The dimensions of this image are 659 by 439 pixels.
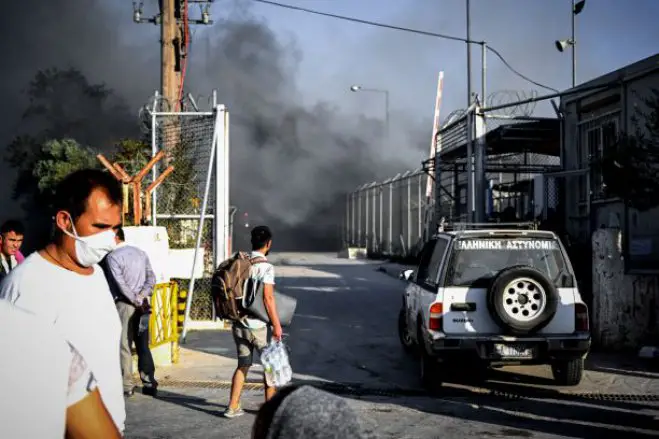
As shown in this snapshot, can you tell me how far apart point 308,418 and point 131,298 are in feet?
19.9

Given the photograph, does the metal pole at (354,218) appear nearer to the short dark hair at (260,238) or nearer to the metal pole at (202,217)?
the metal pole at (202,217)

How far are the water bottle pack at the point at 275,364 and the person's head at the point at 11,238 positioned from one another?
2.85 metres

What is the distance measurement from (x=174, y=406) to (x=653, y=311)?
21.9 ft

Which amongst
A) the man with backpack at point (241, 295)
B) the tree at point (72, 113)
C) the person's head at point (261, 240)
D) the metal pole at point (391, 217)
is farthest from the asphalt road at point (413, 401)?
the metal pole at point (391, 217)

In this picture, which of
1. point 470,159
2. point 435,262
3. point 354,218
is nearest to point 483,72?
point 470,159

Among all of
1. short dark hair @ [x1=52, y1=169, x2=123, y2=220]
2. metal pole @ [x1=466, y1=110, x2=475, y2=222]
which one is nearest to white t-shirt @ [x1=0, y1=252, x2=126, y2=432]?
short dark hair @ [x1=52, y1=169, x2=123, y2=220]

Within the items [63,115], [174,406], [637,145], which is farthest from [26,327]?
[63,115]

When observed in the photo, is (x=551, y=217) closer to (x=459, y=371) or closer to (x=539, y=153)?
(x=539, y=153)

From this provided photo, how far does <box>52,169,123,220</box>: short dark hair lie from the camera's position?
2.93 m

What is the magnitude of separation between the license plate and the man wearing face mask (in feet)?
17.9

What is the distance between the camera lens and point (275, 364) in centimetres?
643

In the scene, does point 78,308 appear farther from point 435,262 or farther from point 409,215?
point 409,215

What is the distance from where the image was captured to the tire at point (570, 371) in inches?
324

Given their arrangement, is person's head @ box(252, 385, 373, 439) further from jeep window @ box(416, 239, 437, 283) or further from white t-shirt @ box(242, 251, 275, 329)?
jeep window @ box(416, 239, 437, 283)
